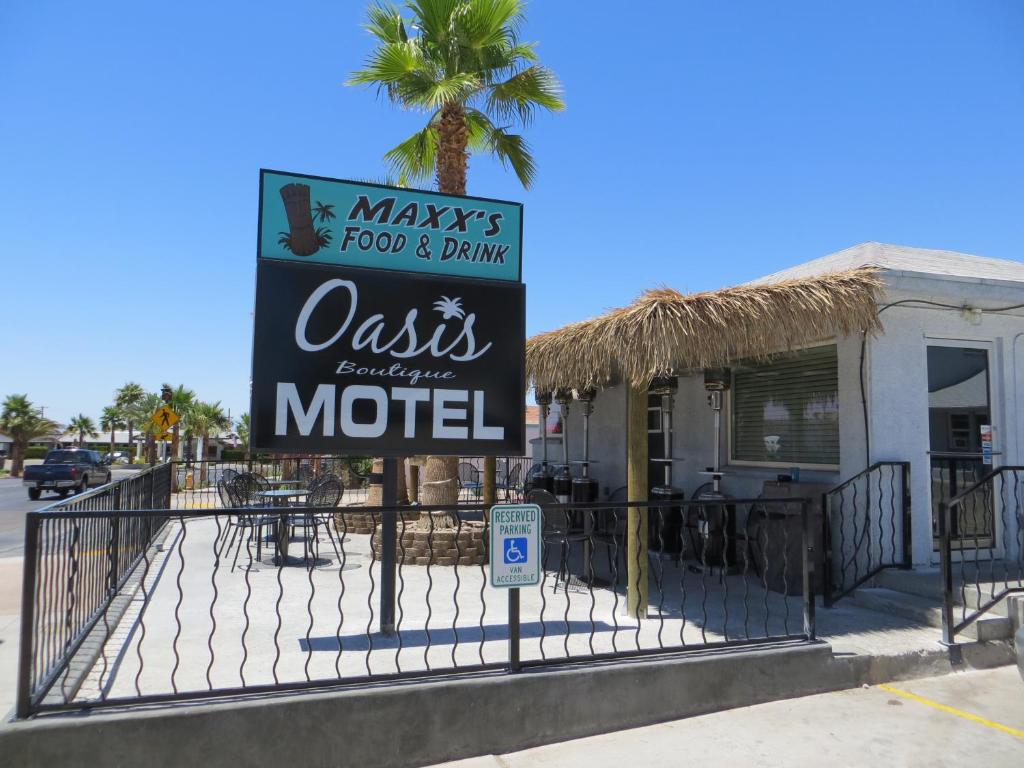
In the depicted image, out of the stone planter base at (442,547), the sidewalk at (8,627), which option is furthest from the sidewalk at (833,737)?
the stone planter base at (442,547)

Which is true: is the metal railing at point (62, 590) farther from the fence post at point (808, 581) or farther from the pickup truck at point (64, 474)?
the pickup truck at point (64, 474)

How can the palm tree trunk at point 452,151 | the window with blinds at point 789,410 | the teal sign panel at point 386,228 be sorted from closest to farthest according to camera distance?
1. the teal sign panel at point 386,228
2. the window with blinds at point 789,410
3. the palm tree trunk at point 452,151

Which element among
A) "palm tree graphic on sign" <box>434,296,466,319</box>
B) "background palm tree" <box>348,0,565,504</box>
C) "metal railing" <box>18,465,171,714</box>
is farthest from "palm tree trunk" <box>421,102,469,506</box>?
"palm tree graphic on sign" <box>434,296,466,319</box>

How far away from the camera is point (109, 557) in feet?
19.7

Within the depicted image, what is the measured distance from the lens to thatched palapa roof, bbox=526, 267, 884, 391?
5.72m

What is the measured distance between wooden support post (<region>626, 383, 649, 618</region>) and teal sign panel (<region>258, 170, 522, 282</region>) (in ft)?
5.40

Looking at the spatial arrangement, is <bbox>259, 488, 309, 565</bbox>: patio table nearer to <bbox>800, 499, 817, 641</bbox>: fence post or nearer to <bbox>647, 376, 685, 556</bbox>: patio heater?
<bbox>647, 376, 685, 556</bbox>: patio heater

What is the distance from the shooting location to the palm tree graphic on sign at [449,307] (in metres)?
5.01

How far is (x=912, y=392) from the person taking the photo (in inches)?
264

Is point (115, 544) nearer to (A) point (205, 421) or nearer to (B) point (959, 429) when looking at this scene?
(B) point (959, 429)

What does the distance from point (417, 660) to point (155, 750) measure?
61.0 inches

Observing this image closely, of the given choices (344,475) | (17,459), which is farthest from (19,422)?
(344,475)

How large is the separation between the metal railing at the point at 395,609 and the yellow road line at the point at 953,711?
68 cm

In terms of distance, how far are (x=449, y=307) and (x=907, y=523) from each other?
15.1 feet
